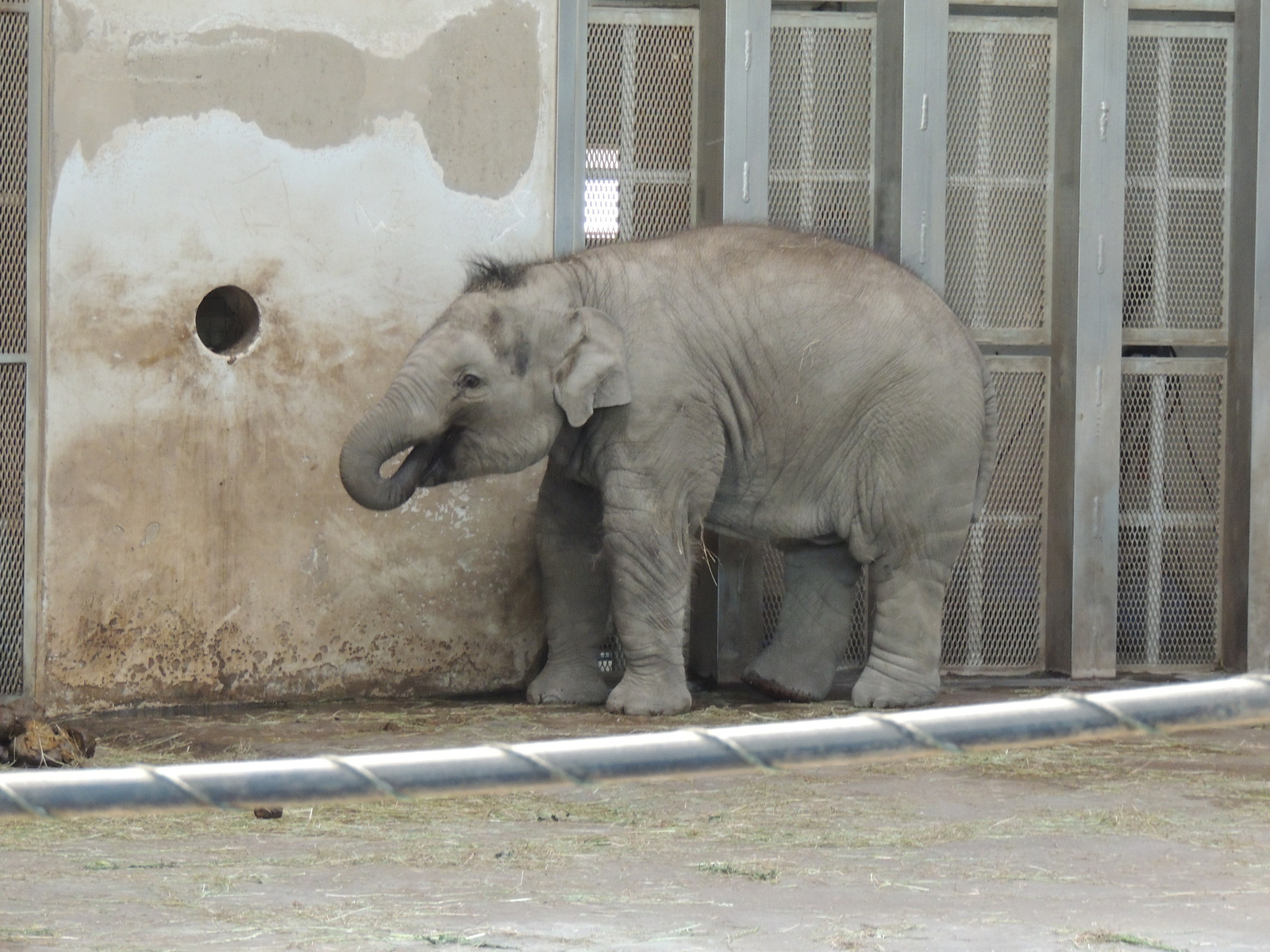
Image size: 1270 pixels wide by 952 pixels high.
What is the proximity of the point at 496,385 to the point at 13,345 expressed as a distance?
1.93 meters

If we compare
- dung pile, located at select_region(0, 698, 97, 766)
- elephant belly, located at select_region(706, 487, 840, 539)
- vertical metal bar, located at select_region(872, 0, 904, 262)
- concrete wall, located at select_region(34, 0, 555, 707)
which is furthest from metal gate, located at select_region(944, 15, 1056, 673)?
dung pile, located at select_region(0, 698, 97, 766)

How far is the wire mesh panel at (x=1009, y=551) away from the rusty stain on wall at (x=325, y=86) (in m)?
2.50

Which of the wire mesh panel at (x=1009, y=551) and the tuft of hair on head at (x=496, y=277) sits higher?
the tuft of hair on head at (x=496, y=277)

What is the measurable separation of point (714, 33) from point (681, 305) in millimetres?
1458

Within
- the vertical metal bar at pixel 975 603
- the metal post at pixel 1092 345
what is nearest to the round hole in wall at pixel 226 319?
the vertical metal bar at pixel 975 603

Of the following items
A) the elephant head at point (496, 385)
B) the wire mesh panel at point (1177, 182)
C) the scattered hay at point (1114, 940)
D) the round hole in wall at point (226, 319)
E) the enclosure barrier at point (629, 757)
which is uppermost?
the wire mesh panel at point (1177, 182)

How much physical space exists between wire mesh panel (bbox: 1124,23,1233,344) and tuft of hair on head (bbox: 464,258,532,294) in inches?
121

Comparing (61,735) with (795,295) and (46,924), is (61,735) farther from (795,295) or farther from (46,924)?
(795,295)

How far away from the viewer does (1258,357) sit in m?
9.18

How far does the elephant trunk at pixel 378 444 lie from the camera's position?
297 inches

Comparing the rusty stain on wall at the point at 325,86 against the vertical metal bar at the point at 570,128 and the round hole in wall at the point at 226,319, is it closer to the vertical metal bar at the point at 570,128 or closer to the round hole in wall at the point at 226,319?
the vertical metal bar at the point at 570,128

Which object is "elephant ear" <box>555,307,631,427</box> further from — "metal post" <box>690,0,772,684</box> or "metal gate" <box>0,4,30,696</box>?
"metal gate" <box>0,4,30,696</box>

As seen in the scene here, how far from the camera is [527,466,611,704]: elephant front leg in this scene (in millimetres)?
8312

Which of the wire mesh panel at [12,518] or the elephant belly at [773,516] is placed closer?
the wire mesh panel at [12,518]
